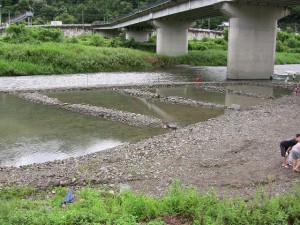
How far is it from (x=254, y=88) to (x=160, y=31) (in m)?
30.2

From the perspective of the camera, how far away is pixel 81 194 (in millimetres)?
9656

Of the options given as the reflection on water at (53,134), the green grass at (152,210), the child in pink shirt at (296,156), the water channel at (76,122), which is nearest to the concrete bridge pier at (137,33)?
the water channel at (76,122)

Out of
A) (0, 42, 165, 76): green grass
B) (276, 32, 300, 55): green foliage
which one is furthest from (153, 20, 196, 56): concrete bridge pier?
(276, 32, 300, 55): green foliage

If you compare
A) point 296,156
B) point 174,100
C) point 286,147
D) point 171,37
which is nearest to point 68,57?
point 171,37

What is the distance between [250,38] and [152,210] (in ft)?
108

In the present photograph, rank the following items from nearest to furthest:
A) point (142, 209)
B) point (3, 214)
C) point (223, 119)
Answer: point (3, 214) → point (142, 209) → point (223, 119)

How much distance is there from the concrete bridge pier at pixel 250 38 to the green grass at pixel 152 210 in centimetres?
3020

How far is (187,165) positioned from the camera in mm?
12453

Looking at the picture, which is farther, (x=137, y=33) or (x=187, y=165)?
(x=137, y=33)

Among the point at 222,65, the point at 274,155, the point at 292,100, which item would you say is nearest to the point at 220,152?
the point at 274,155

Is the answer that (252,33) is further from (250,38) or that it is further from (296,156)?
(296,156)

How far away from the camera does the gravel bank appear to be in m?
10.8

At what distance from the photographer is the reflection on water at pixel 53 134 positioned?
1466cm

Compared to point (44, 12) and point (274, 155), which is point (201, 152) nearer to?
point (274, 155)
